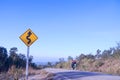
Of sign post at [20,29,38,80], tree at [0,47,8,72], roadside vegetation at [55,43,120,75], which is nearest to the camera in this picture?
sign post at [20,29,38,80]

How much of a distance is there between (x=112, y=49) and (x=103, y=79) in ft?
111

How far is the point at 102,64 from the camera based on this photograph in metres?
48.7

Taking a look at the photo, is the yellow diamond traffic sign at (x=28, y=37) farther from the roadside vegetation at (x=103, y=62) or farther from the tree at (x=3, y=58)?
the tree at (x=3, y=58)

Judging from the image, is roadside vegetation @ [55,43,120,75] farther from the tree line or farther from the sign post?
the sign post

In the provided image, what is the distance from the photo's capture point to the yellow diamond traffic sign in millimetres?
18953

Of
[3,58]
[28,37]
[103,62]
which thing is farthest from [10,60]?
[28,37]

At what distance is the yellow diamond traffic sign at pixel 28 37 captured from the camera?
62.2 feet

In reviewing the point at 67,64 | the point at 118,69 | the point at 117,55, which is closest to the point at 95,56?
the point at 67,64

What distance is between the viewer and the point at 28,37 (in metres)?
19.1

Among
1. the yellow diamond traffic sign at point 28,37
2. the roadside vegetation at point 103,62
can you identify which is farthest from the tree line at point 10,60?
the yellow diamond traffic sign at point 28,37

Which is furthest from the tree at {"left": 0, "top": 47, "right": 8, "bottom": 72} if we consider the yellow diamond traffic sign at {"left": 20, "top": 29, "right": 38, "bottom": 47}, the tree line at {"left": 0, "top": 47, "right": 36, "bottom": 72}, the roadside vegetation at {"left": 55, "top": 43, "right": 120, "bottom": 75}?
the yellow diamond traffic sign at {"left": 20, "top": 29, "right": 38, "bottom": 47}

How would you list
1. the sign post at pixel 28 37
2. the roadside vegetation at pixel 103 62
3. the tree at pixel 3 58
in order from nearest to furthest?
the sign post at pixel 28 37 < the roadside vegetation at pixel 103 62 < the tree at pixel 3 58

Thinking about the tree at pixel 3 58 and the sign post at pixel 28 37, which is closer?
the sign post at pixel 28 37

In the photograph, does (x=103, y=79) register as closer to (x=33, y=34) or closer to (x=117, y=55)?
(x=33, y=34)
